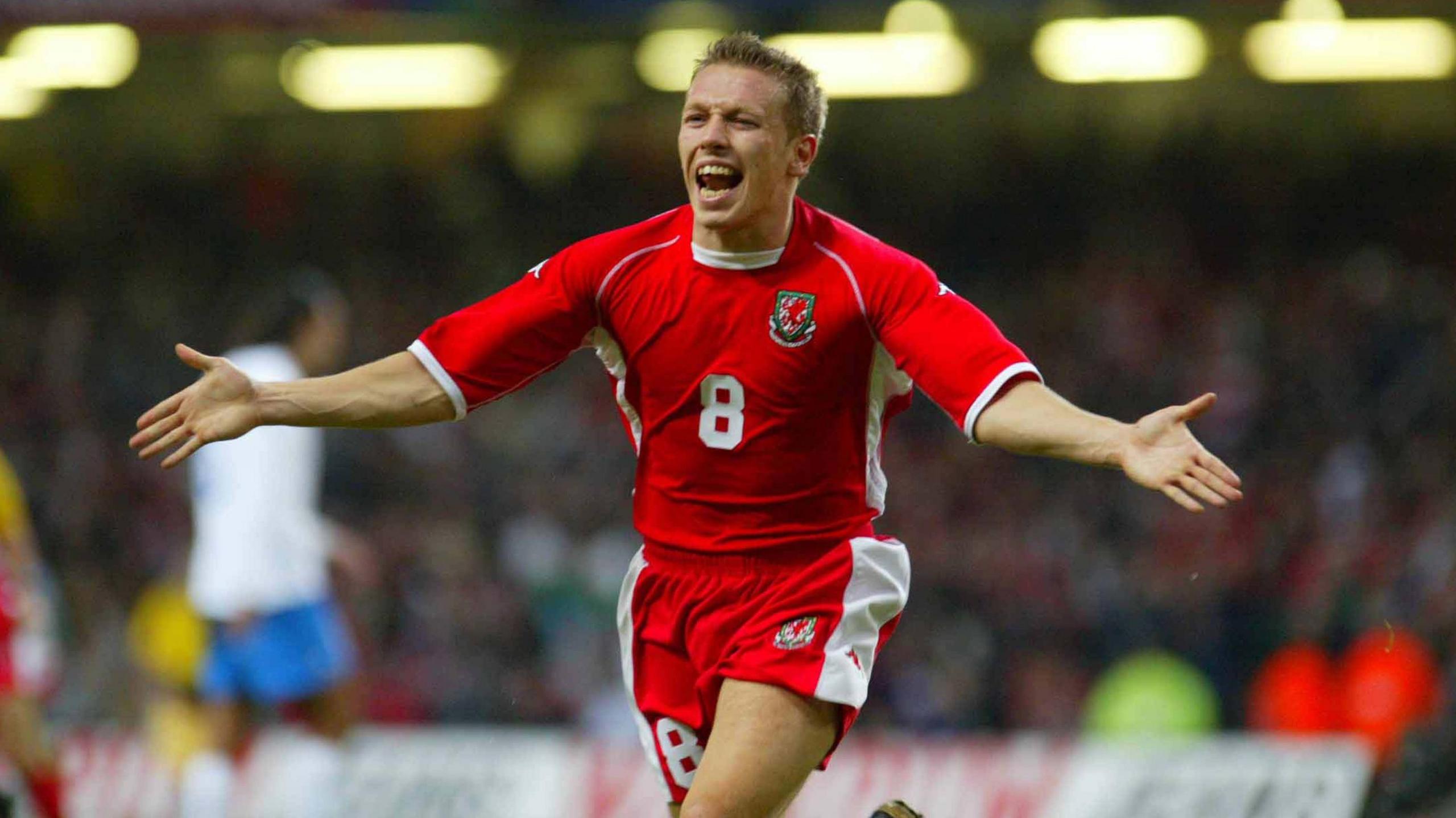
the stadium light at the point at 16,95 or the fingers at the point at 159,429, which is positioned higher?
the stadium light at the point at 16,95

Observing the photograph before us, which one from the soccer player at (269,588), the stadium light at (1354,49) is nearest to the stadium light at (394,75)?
the stadium light at (1354,49)

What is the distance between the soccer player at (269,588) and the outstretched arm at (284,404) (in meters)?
3.00

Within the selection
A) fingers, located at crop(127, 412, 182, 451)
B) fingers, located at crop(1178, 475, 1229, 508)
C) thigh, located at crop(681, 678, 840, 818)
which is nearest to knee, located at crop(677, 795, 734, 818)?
thigh, located at crop(681, 678, 840, 818)

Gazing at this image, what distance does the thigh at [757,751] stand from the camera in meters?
4.06

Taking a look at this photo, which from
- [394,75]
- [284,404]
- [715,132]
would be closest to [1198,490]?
[715,132]

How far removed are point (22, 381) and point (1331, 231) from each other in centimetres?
1135

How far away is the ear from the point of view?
437 cm

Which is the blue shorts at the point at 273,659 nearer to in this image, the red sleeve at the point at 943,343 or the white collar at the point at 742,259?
the white collar at the point at 742,259

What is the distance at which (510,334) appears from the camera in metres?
4.40

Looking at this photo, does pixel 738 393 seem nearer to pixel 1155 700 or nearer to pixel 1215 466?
pixel 1215 466

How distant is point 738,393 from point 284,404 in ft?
3.34

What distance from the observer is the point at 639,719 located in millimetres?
4578

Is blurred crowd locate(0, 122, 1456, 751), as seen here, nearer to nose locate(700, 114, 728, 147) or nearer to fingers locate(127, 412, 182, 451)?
fingers locate(127, 412, 182, 451)

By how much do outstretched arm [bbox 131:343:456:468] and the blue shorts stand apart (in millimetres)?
3241
